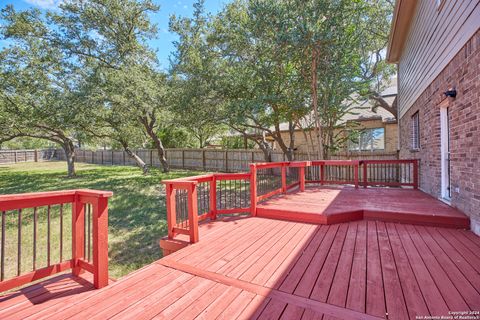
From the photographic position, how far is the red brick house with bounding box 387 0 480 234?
3275 mm

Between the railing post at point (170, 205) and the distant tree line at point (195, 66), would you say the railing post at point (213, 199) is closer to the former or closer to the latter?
the railing post at point (170, 205)

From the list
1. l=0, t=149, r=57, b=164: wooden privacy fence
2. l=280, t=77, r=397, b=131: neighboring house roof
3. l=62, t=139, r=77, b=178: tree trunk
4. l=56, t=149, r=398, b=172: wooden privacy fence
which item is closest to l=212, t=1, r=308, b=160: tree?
l=280, t=77, r=397, b=131: neighboring house roof

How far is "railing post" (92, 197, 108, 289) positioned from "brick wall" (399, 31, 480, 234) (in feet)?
14.5

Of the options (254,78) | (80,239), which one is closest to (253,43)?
(254,78)

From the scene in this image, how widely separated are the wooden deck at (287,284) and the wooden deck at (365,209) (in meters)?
0.48

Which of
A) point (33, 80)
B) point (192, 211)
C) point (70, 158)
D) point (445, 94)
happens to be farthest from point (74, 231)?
point (70, 158)

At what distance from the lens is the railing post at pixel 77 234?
253 centimetres

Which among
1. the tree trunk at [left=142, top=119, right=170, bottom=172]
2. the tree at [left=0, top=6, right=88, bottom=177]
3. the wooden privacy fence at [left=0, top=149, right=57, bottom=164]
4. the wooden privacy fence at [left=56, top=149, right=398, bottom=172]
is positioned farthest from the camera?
the wooden privacy fence at [left=0, top=149, right=57, bottom=164]

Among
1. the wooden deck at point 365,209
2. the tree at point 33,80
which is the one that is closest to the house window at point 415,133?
the wooden deck at point 365,209

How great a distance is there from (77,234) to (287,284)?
2169 millimetres

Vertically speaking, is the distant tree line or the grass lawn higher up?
the distant tree line

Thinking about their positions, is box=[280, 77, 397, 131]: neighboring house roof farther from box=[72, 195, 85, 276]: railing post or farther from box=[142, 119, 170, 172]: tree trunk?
box=[72, 195, 85, 276]: railing post

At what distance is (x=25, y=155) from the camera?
27.5 meters

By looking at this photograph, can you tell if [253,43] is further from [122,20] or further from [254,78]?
[122,20]
